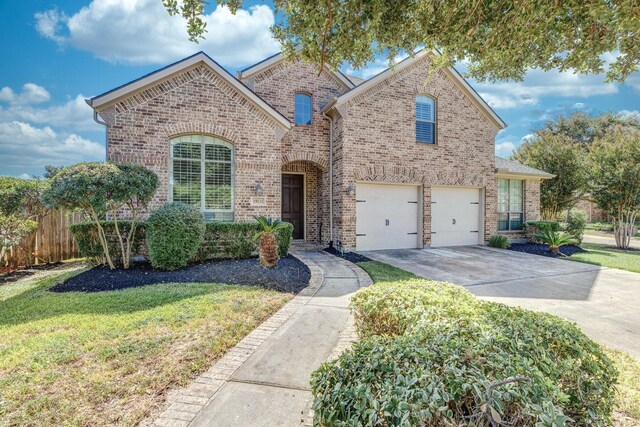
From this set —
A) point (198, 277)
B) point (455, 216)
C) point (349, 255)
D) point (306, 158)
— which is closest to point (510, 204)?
point (455, 216)

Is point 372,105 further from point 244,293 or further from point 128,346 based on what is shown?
point 128,346

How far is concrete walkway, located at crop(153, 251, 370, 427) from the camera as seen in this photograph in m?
2.40

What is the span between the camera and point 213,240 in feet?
28.0

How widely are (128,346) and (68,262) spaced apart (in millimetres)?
8683

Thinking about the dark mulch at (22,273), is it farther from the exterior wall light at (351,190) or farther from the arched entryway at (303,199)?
the exterior wall light at (351,190)

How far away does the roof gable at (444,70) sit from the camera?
11.0 metres

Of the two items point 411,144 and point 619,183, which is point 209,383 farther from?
point 619,183

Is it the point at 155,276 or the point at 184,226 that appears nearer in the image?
the point at 155,276

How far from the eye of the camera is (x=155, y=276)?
6832 mm

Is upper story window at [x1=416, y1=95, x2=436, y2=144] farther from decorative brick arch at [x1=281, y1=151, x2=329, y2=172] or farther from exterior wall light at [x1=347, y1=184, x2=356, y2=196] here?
decorative brick arch at [x1=281, y1=151, x2=329, y2=172]

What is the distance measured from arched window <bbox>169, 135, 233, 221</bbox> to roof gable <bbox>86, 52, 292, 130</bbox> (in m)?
1.69

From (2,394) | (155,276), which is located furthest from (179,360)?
(155,276)

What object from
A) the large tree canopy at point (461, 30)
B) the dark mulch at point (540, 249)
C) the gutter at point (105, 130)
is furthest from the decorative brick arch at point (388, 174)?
the gutter at point (105, 130)

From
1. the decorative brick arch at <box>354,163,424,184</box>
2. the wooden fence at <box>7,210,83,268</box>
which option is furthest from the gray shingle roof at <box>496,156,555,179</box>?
the wooden fence at <box>7,210,83,268</box>
